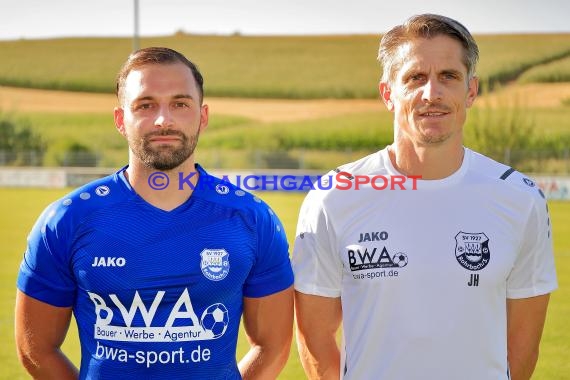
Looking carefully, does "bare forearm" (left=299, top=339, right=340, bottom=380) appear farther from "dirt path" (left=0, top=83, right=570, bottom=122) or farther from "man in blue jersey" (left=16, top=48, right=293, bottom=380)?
"dirt path" (left=0, top=83, right=570, bottom=122)

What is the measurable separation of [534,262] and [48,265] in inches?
81.2

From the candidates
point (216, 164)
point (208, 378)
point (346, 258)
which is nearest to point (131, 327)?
point (208, 378)

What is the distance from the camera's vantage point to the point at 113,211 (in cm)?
299

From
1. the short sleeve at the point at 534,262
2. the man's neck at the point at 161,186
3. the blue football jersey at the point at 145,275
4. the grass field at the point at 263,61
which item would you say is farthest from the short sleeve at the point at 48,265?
the grass field at the point at 263,61

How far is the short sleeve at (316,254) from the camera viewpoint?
301 cm

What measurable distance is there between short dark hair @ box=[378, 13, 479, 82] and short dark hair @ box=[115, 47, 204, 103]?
2.73 ft

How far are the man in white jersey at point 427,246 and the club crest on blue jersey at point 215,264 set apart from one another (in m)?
0.34

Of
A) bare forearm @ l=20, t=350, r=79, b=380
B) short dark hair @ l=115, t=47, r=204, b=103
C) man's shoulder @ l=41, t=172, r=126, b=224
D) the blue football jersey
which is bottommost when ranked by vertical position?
bare forearm @ l=20, t=350, r=79, b=380

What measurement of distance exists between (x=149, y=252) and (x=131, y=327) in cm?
31

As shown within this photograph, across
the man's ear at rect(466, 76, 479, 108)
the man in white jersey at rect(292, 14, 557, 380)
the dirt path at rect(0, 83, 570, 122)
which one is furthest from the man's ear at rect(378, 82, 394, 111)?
the dirt path at rect(0, 83, 570, 122)

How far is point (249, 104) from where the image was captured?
74750mm

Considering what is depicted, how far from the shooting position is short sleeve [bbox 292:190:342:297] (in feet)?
9.89

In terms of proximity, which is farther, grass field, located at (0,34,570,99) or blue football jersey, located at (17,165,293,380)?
grass field, located at (0,34,570,99)

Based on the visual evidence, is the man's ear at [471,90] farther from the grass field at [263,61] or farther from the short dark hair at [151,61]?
the grass field at [263,61]
